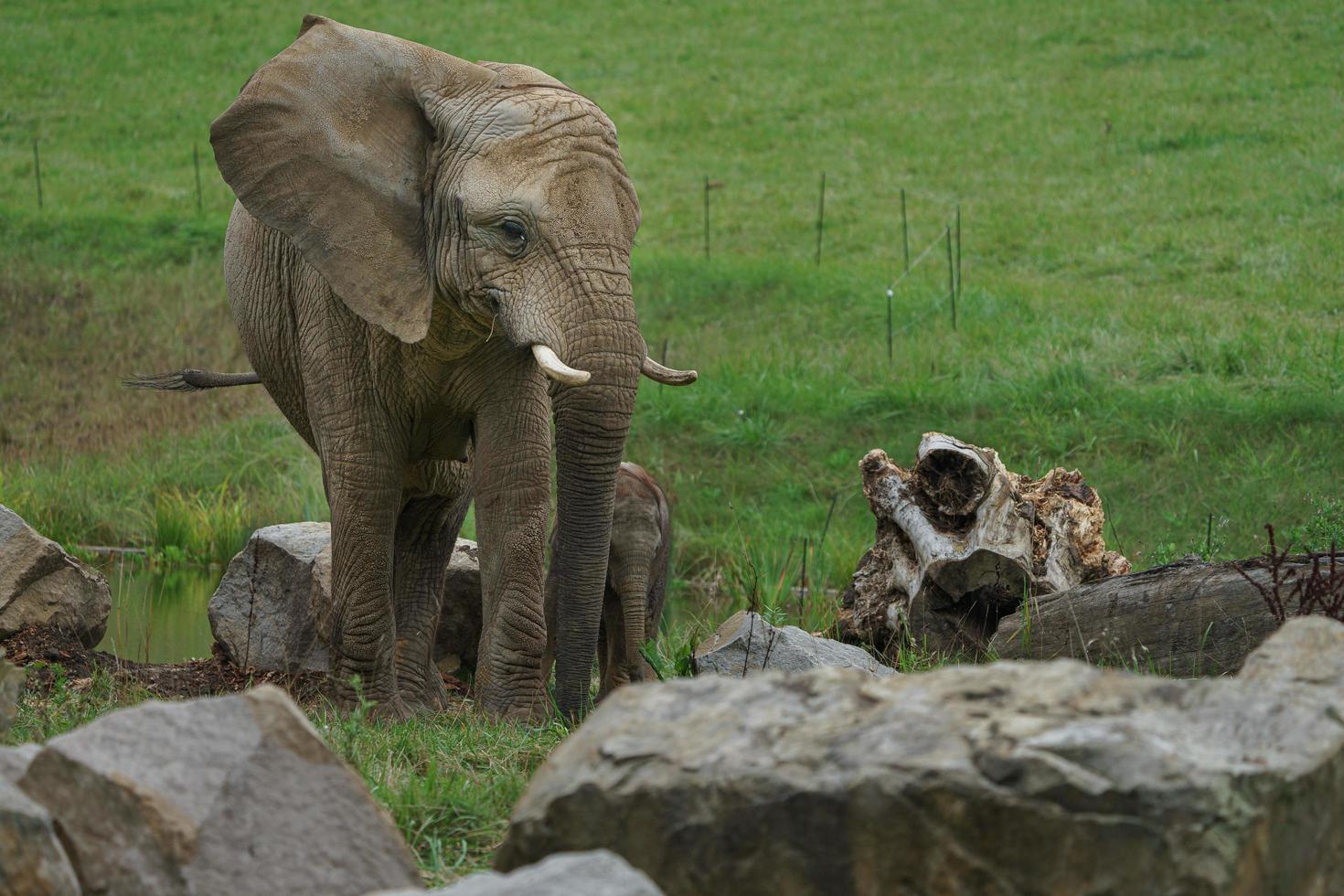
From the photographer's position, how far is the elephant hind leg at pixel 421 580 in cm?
819

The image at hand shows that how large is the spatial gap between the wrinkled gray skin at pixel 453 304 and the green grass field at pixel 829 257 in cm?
160

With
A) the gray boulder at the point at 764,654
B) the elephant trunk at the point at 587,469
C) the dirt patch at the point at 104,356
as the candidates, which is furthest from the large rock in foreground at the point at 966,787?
the dirt patch at the point at 104,356

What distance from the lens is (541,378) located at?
6930 mm

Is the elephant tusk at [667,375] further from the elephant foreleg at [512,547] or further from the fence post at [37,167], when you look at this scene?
the fence post at [37,167]

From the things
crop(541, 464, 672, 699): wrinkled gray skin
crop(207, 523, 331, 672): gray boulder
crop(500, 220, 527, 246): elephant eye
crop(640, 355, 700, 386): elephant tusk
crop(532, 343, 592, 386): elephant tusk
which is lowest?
crop(207, 523, 331, 672): gray boulder

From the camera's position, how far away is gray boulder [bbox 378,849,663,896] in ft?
9.27

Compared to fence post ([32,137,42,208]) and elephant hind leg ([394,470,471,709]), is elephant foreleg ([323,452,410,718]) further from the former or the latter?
fence post ([32,137,42,208])

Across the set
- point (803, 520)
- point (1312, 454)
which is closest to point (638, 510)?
point (803, 520)

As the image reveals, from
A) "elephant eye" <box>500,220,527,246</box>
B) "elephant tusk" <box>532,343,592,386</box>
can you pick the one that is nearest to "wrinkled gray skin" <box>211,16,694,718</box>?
"elephant eye" <box>500,220,527,246</box>

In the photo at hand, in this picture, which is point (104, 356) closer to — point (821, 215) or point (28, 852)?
point (821, 215)

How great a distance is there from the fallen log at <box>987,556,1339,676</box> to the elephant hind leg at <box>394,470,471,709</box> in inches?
108

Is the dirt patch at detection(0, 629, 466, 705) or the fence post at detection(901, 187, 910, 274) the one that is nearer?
the dirt patch at detection(0, 629, 466, 705)

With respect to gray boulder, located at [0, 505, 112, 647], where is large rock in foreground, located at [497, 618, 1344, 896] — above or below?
above

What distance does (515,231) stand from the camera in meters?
6.26
